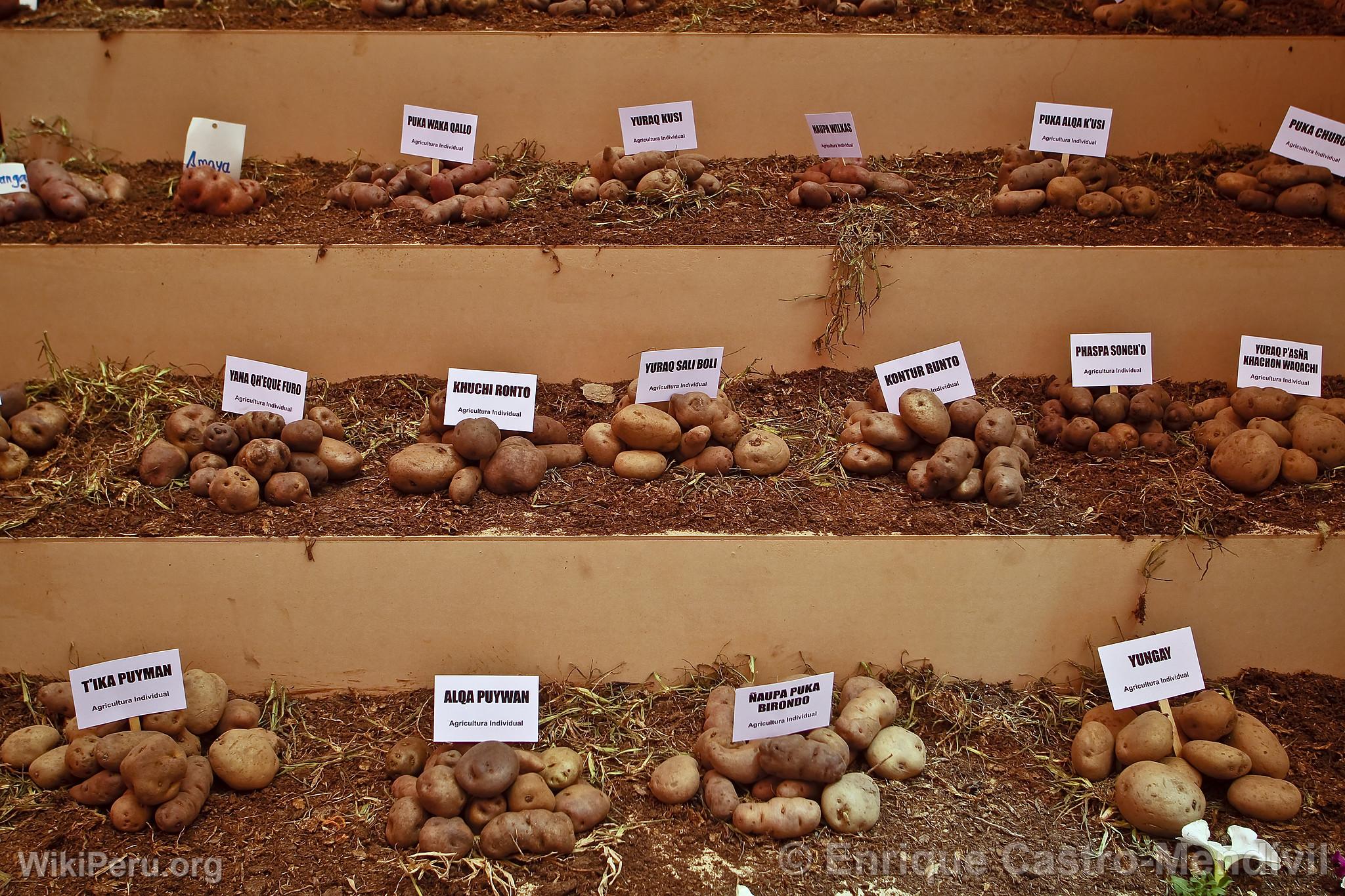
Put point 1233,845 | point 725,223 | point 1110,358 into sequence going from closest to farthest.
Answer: point 1233,845 → point 1110,358 → point 725,223

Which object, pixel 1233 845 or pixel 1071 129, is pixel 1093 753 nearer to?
pixel 1233 845

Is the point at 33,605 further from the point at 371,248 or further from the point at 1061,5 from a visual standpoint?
the point at 1061,5

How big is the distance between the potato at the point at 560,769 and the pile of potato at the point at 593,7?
7.89ft

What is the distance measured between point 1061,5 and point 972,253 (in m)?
1.34

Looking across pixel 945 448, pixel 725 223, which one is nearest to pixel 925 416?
pixel 945 448

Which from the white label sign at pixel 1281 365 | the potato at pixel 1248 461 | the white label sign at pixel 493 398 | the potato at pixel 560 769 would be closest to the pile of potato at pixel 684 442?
the white label sign at pixel 493 398

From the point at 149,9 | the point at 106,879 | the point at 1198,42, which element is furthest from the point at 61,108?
the point at 1198,42

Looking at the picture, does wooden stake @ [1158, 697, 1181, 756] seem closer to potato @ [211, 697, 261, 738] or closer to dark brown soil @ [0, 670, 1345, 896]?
dark brown soil @ [0, 670, 1345, 896]

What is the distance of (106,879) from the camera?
1708 mm

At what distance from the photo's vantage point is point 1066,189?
8.85ft

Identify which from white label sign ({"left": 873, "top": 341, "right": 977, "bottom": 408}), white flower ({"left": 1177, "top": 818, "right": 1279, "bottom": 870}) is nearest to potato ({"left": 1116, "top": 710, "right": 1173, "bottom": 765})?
white flower ({"left": 1177, "top": 818, "right": 1279, "bottom": 870})

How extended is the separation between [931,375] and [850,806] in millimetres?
1076

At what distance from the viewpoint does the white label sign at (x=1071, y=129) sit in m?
2.80

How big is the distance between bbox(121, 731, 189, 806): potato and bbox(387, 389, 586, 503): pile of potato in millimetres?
716
